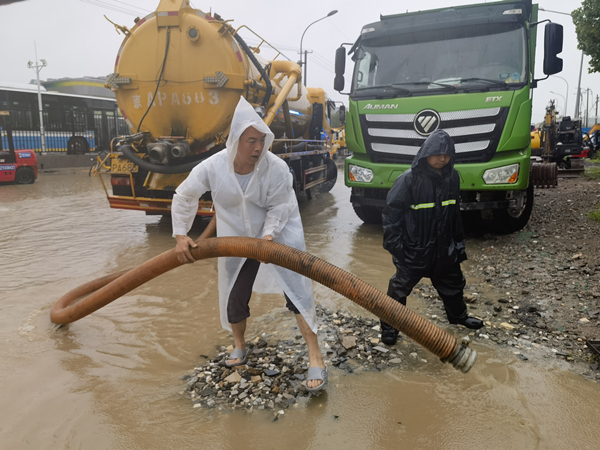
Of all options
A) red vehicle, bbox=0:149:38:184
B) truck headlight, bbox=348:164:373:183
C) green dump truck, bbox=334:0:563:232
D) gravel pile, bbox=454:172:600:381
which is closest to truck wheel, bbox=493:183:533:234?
gravel pile, bbox=454:172:600:381

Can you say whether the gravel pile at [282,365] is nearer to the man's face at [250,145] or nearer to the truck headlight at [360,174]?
the man's face at [250,145]

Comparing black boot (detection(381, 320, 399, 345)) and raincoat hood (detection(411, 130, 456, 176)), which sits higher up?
raincoat hood (detection(411, 130, 456, 176))

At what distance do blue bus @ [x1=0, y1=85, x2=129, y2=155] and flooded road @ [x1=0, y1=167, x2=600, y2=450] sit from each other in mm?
16863

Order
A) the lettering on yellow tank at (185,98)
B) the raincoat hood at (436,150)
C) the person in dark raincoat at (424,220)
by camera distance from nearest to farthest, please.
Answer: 1. the raincoat hood at (436,150)
2. the person in dark raincoat at (424,220)
3. the lettering on yellow tank at (185,98)

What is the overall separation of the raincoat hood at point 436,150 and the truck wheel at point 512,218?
3.93 meters

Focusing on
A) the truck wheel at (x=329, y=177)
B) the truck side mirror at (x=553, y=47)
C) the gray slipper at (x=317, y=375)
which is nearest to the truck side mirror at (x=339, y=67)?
the truck side mirror at (x=553, y=47)

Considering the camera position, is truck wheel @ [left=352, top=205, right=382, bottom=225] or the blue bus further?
the blue bus

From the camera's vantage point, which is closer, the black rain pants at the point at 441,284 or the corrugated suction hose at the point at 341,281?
the corrugated suction hose at the point at 341,281

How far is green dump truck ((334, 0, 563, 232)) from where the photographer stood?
5.78m

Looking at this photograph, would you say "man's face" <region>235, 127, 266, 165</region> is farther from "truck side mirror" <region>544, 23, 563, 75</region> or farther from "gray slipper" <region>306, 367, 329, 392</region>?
"truck side mirror" <region>544, 23, 563, 75</region>

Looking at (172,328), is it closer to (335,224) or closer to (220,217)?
(220,217)

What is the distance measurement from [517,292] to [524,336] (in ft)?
3.57

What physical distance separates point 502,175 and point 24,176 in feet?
49.5

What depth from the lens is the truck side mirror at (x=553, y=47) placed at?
5.88 meters
